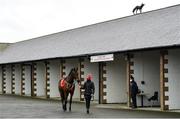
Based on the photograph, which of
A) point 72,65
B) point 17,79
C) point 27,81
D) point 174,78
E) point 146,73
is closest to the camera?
point 174,78

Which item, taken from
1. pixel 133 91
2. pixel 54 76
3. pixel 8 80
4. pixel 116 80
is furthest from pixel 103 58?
pixel 8 80

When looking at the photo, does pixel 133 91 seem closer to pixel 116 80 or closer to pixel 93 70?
pixel 116 80

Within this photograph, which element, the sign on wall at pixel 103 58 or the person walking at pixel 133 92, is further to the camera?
the sign on wall at pixel 103 58

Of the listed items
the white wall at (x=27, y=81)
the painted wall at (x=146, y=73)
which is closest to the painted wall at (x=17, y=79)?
the white wall at (x=27, y=81)

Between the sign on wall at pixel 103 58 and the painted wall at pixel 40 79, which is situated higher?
the sign on wall at pixel 103 58

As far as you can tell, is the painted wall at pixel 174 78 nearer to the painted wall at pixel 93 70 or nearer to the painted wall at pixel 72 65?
the painted wall at pixel 93 70

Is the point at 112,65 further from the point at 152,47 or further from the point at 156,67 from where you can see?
the point at 152,47

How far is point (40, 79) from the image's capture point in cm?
3341

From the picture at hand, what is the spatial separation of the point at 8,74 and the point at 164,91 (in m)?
22.3

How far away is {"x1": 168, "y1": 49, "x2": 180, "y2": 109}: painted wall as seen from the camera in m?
19.2

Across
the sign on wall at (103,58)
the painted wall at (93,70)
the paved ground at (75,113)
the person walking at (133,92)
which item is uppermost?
the sign on wall at (103,58)

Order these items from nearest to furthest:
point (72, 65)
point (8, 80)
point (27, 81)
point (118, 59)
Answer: point (118, 59)
point (72, 65)
point (27, 81)
point (8, 80)

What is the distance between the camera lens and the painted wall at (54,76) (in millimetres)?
30625

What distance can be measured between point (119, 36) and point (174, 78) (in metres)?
5.96
